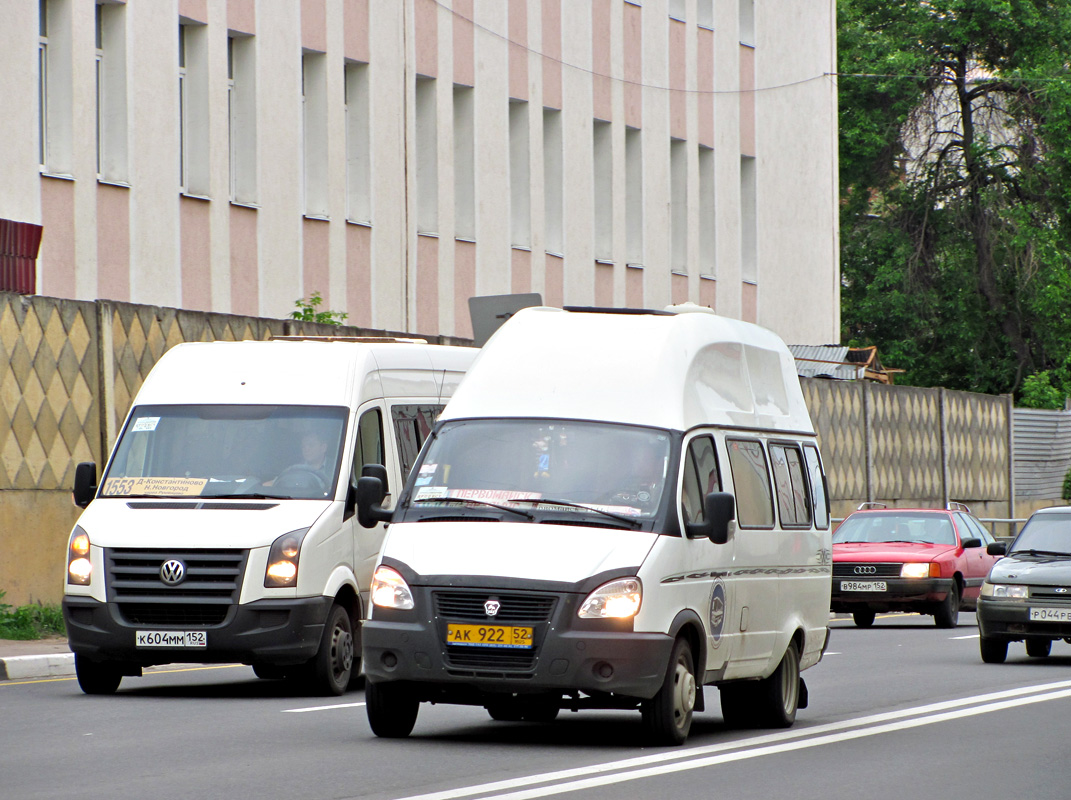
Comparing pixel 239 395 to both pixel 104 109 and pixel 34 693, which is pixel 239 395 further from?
pixel 104 109

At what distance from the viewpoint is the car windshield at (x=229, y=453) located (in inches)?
581

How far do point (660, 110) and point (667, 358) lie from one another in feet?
87.8

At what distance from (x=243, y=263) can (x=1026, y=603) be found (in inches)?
512

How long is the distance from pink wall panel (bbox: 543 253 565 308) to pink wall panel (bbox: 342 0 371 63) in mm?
6150

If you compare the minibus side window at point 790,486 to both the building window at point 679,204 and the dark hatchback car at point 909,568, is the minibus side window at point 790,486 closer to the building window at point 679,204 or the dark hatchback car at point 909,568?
the dark hatchback car at point 909,568

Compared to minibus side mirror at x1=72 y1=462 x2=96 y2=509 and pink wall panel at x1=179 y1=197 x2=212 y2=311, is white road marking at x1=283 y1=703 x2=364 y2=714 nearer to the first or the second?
minibus side mirror at x1=72 y1=462 x2=96 y2=509

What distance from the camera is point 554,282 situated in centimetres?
3531

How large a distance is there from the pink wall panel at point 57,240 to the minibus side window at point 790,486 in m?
13.0

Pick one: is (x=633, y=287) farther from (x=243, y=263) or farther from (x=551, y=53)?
(x=243, y=263)

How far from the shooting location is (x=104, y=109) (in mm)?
25844

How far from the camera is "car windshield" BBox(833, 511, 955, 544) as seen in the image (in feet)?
89.7

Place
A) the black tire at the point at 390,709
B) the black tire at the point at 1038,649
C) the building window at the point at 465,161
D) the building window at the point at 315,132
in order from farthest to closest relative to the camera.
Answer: the building window at the point at 465,161
the building window at the point at 315,132
the black tire at the point at 1038,649
the black tire at the point at 390,709

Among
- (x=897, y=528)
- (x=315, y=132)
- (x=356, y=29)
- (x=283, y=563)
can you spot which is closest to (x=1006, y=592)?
(x=283, y=563)

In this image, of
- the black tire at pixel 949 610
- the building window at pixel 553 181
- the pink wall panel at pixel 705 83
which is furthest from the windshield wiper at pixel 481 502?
the pink wall panel at pixel 705 83
